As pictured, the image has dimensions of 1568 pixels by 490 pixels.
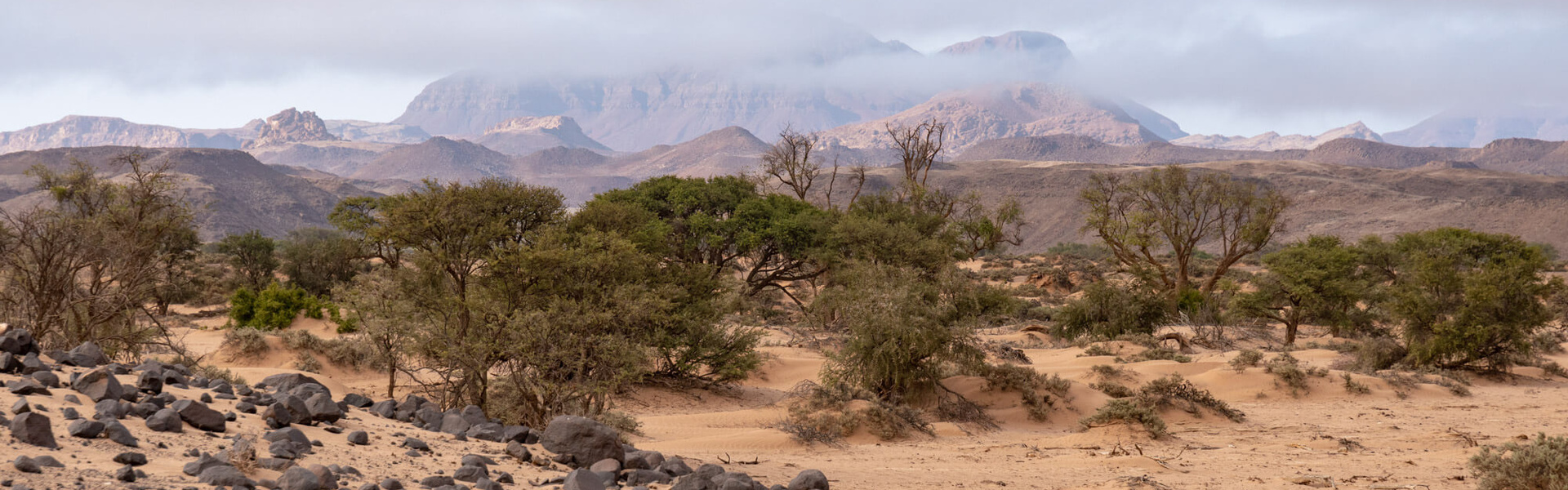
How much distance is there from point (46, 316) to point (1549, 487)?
16061 mm

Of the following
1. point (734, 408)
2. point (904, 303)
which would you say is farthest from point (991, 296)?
point (734, 408)

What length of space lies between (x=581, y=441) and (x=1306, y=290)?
2555 cm

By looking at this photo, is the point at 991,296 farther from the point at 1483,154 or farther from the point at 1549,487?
the point at 1483,154

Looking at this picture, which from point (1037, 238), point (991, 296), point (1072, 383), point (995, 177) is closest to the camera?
point (1072, 383)

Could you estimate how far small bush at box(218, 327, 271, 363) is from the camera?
1859 cm

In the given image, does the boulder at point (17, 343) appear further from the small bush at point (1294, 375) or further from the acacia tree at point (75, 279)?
the small bush at point (1294, 375)

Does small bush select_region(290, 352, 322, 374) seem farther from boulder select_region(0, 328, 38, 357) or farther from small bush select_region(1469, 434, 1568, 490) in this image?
small bush select_region(1469, 434, 1568, 490)

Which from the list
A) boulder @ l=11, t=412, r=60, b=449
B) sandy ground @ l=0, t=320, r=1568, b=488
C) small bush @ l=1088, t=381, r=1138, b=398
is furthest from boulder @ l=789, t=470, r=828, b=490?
small bush @ l=1088, t=381, r=1138, b=398

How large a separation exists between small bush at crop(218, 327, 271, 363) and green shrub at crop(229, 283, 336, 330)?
651 centimetres

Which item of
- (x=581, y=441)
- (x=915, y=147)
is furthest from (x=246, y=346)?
(x=915, y=147)

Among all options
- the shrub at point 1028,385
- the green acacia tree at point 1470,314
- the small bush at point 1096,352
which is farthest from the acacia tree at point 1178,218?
the shrub at point 1028,385

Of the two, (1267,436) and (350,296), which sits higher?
(350,296)

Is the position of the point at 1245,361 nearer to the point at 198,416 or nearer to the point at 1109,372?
the point at 1109,372

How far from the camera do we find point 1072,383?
17406 millimetres
